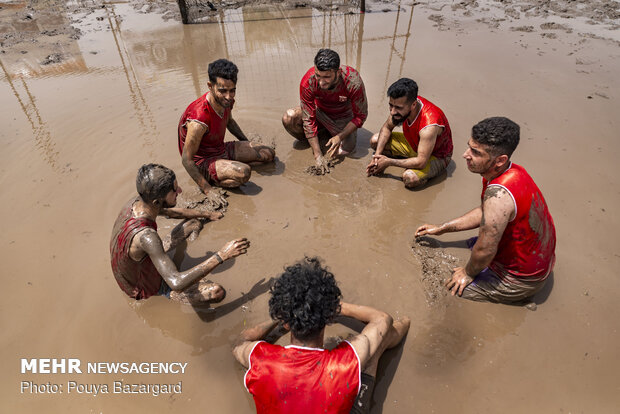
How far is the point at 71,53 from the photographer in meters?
7.48

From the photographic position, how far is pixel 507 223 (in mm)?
2486

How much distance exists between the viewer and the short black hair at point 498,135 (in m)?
2.44

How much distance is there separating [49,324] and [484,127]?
389cm

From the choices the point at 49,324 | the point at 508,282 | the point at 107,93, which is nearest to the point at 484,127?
the point at 508,282

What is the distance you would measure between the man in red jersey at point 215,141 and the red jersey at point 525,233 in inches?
105

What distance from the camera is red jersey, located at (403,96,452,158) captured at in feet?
12.4

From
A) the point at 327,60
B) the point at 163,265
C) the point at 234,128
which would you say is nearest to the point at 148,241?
the point at 163,265

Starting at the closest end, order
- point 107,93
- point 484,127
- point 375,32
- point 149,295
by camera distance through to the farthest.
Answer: point 484,127
point 149,295
point 107,93
point 375,32

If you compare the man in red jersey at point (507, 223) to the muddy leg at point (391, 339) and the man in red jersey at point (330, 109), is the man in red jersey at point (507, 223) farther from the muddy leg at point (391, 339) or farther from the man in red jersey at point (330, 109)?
the man in red jersey at point (330, 109)

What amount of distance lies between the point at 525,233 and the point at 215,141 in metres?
3.29

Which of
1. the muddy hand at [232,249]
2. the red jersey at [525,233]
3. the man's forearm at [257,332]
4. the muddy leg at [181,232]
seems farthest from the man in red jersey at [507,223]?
the muddy leg at [181,232]

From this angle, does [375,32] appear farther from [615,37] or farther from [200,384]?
[200,384]

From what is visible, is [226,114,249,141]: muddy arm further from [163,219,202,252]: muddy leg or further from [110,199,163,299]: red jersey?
[110,199,163,299]: red jersey

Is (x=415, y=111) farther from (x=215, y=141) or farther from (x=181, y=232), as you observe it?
(x=181, y=232)
